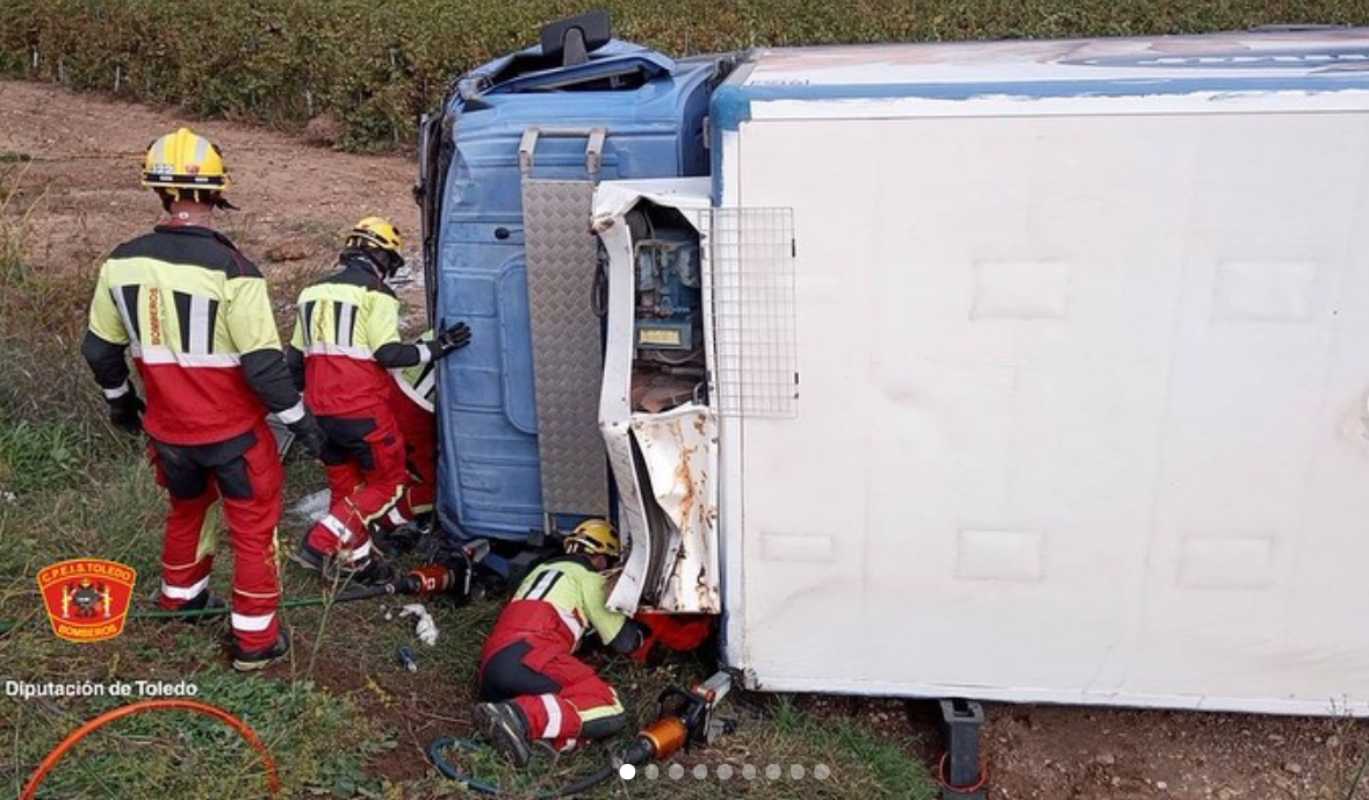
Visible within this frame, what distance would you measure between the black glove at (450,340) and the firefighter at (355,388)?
195 millimetres

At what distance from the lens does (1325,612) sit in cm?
396

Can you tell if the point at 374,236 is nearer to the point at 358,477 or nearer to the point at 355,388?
the point at 355,388

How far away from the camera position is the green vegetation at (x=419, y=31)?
12922 mm

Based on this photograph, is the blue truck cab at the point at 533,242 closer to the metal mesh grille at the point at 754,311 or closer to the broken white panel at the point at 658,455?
the broken white panel at the point at 658,455

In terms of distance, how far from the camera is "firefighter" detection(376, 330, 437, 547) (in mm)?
5621

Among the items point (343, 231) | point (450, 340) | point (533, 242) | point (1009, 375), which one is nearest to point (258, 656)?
point (450, 340)

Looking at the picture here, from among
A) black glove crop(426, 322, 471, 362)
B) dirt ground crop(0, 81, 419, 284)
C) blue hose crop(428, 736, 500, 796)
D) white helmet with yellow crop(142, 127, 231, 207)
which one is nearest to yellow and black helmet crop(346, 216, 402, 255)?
black glove crop(426, 322, 471, 362)

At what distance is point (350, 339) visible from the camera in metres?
5.32

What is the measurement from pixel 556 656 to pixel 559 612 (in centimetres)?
17

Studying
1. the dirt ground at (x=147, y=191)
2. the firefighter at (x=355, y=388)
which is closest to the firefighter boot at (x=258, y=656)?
the firefighter at (x=355, y=388)

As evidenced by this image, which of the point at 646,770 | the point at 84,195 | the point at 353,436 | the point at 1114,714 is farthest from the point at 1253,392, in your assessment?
the point at 84,195

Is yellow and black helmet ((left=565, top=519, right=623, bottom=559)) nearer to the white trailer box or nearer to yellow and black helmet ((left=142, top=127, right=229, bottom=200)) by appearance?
the white trailer box

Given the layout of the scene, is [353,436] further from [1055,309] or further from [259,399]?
[1055,309]

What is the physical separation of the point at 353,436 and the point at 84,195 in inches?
315
